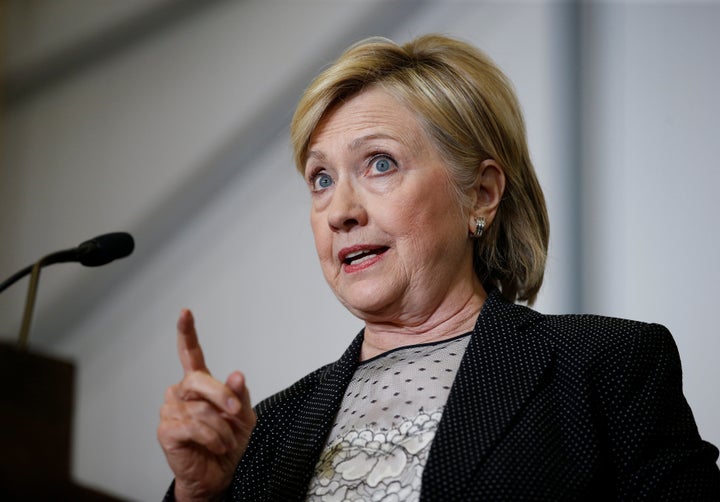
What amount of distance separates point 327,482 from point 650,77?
4.60ft

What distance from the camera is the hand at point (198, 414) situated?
1298 millimetres

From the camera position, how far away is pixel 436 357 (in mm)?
1640

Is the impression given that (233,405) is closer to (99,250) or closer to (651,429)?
(99,250)

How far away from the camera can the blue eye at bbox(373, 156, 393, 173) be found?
1.71m

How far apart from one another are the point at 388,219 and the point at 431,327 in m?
0.24

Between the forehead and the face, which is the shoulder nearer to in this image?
the face

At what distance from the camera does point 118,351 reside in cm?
349

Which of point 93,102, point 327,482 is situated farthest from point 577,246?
point 93,102

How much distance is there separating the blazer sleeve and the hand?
582mm

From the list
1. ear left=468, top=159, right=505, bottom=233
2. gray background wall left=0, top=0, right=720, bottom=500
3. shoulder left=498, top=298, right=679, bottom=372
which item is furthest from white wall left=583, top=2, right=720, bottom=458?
shoulder left=498, top=298, right=679, bottom=372

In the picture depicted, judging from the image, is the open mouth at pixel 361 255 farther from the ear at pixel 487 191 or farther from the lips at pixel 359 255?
the ear at pixel 487 191

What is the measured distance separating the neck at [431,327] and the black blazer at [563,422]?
133mm

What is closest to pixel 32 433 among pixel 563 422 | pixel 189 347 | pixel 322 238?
pixel 189 347

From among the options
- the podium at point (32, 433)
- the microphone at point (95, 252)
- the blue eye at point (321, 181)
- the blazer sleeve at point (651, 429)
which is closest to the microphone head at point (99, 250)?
the microphone at point (95, 252)
